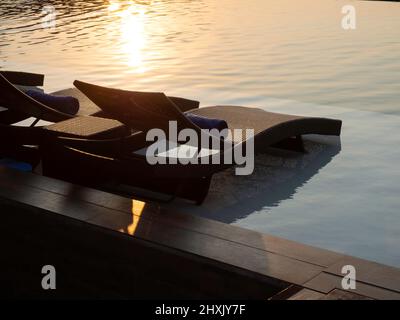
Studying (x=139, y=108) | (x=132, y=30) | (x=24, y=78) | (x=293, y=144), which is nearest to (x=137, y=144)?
(x=139, y=108)

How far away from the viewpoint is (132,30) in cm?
1488

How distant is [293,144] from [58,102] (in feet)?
6.74

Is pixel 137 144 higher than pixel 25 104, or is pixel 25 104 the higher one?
pixel 25 104

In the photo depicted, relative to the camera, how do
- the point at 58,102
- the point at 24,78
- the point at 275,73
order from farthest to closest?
the point at 275,73, the point at 24,78, the point at 58,102

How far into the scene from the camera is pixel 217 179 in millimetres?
6195

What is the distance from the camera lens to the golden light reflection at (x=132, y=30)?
12.0 meters

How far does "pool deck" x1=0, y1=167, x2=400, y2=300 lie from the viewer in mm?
3545

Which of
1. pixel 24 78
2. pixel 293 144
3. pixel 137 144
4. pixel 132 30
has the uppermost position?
pixel 137 144

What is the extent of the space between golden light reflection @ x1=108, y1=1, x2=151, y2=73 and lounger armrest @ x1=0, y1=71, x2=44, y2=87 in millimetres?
2388

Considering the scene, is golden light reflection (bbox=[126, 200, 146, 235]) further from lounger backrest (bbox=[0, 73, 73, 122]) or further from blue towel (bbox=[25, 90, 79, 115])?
blue towel (bbox=[25, 90, 79, 115])

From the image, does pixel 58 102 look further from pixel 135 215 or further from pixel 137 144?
pixel 135 215

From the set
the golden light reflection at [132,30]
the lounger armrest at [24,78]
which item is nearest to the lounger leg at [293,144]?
the lounger armrest at [24,78]

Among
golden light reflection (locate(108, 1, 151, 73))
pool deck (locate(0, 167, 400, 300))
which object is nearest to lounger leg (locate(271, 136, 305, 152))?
pool deck (locate(0, 167, 400, 300))

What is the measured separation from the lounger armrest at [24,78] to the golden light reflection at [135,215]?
445 centimetres
